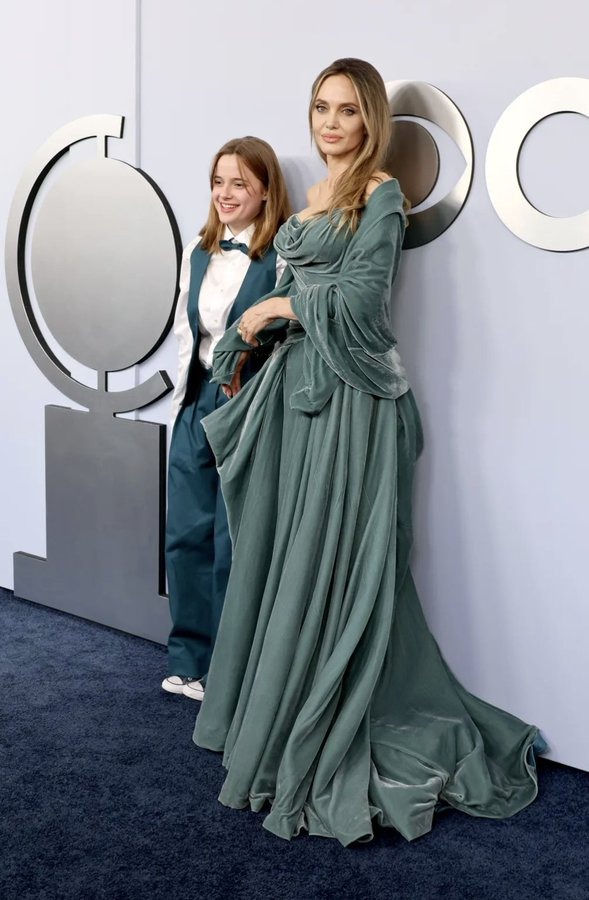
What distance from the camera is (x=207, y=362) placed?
2.44 m

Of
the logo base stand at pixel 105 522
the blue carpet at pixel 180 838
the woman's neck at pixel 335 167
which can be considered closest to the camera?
the blue carpet at pixel 180 838

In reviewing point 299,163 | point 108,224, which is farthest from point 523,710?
point 108,224

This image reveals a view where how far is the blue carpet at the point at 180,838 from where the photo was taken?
Result: 1.71 m

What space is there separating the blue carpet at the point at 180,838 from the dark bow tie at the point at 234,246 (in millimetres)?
1160

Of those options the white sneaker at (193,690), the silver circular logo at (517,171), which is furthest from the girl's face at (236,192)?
the white sneaker at (193,690)

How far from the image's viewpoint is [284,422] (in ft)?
6.97

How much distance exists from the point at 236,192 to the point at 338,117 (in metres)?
0.38

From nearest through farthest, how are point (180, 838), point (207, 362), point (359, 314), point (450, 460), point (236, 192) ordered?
point (180, 838), point (359, 314), point (450, 460), point (236, 192), point (207, 362)

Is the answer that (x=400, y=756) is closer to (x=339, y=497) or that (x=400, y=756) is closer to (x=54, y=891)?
(x=339, y=497)

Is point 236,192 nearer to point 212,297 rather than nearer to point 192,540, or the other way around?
point 212,297

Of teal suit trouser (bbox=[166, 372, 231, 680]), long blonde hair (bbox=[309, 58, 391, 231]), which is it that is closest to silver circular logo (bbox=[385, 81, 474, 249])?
long blonde hair (bbox=[309, 58, 391, 231])

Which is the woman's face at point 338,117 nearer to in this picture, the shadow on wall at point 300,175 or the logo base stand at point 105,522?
the shadow on wall at point 300,175

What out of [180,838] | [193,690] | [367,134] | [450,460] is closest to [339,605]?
[450,460]

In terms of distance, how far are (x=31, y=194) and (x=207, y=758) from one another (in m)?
1.81
